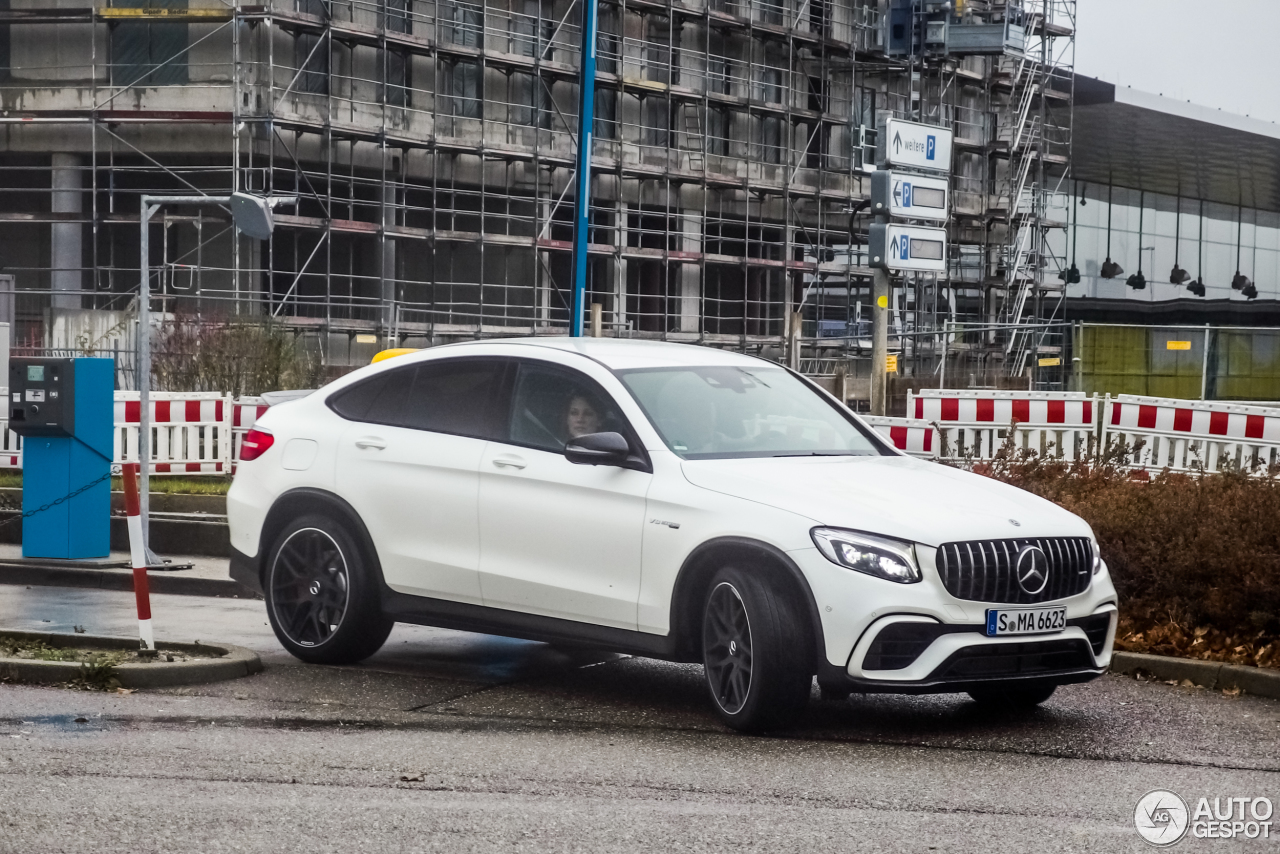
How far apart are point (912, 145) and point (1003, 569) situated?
11.3 metres

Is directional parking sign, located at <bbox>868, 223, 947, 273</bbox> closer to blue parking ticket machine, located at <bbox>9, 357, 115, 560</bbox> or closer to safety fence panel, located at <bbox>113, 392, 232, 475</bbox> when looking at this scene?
safety fence panel, located at <bbox>113, 392, 232, 475</bbox>

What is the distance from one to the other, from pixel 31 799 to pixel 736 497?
2972mm

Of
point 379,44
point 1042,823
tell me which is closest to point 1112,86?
point 379,44

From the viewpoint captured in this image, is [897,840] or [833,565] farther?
[833,565]

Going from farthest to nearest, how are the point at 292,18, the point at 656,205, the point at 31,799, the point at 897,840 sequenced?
the point at 656,205
the point at 292,18
the point at 31,799
the point at 897,840

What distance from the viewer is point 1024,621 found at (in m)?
7.52

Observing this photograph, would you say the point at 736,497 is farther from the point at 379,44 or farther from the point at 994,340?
the point at 994,340

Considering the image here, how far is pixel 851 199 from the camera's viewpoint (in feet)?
162

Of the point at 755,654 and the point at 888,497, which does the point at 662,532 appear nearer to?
the point at 755,654

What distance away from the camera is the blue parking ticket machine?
13.9 metres

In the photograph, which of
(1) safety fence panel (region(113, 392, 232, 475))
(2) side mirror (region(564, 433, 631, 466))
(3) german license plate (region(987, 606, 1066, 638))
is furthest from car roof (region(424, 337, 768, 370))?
(1) safety fence panel (region(113, 392, 232, 475))

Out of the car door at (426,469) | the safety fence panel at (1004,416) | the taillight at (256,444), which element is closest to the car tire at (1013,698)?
the car door at (426,469)

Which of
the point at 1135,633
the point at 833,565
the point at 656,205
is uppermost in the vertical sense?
the point at 656,205

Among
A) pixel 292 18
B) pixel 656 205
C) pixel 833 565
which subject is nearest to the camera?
pixel 833 565
